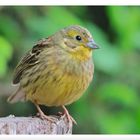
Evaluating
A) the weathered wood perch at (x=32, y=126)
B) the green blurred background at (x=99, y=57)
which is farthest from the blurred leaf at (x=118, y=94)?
the weathered wood perch at (x=32, y=126)

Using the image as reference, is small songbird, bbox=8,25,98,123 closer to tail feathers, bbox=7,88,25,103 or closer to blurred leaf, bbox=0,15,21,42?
tail feathers, bbox=7,88,25,103

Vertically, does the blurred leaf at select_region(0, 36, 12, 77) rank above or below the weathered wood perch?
above

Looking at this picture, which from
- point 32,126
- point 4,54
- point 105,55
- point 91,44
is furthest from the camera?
point 105,55

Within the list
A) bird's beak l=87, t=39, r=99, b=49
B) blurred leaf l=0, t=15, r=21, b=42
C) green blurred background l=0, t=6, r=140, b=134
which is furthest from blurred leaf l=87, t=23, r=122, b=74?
bird's beak l=87, t=39, r=99, b=49

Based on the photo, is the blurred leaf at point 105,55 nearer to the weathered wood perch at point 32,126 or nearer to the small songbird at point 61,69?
the small songbird at point 61,69

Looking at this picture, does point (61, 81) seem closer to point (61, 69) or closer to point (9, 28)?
point (61, 69)

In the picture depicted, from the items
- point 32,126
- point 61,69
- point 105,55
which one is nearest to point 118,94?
point 105,55
